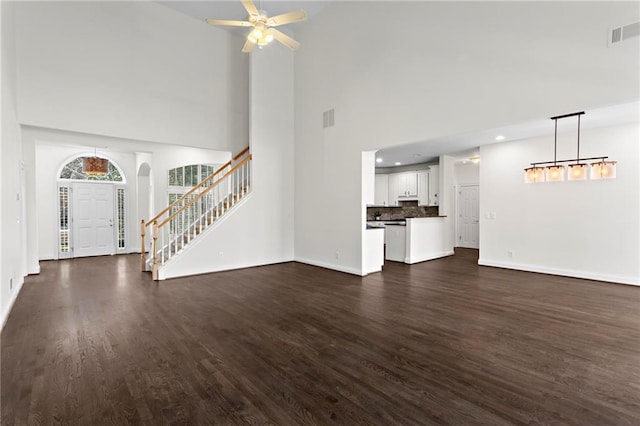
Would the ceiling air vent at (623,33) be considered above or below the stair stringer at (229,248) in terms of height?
above

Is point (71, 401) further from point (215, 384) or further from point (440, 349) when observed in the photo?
point (440, 349)

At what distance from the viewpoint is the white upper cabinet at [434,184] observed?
30.2 feet

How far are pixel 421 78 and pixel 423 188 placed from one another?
4.89 metres

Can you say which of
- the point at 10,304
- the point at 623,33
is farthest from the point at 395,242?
the point at 10,304

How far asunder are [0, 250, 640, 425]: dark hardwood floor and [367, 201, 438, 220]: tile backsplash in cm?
503

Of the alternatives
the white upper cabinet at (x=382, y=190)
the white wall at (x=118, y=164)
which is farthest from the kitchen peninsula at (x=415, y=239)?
the white wall at (x=118, y=164)

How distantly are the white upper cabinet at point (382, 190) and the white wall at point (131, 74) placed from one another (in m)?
4.92

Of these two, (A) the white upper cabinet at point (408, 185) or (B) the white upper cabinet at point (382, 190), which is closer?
(A) the white upper cabinet at point (408, 185)

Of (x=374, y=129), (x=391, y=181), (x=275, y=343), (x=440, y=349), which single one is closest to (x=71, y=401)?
(x=275, y=343)

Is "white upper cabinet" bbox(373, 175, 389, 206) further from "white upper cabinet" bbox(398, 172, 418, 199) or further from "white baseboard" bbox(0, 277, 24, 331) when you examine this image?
"white baseboard" bbox(0, 277, 24, 331)

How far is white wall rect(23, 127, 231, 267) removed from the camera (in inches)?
321

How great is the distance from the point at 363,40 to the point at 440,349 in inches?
230

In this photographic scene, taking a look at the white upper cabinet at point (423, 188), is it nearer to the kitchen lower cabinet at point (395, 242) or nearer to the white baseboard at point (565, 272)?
the kitchen lower cabinet at point (395, 242)

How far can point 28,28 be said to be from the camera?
5504 mm
